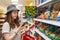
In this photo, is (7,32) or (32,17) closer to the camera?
(7,32)

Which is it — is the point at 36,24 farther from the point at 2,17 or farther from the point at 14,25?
the point at 2,17

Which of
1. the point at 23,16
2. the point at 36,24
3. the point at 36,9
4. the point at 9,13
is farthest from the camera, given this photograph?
the point at 23,16

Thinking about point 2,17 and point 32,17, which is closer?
point 32,17

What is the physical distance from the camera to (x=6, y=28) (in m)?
2.84

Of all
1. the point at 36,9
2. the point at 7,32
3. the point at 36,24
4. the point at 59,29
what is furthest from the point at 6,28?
the point at 36,9

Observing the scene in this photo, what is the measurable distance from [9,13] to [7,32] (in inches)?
15.3

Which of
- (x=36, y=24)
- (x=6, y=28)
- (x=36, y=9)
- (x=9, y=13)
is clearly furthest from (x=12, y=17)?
(x=36, y=9)

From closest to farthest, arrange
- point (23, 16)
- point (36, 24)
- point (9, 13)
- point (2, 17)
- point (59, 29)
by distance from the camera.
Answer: point (59, 29) < point (9, 13) < point (36, 24) < point (23, 16) < point (2, 17)

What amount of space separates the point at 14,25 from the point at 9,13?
26 centimetres

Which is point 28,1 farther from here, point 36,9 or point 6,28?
point 6,28

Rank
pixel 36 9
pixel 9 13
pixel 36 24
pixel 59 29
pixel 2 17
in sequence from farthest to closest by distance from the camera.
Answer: pixel 2 17 < pixel 36 9 < pixel 36 24 < pixel 9 13 < pixel 59 29

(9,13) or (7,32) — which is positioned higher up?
(9,13)

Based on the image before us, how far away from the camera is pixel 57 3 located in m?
3.05

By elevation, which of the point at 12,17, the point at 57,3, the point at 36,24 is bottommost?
the point at 36,24
